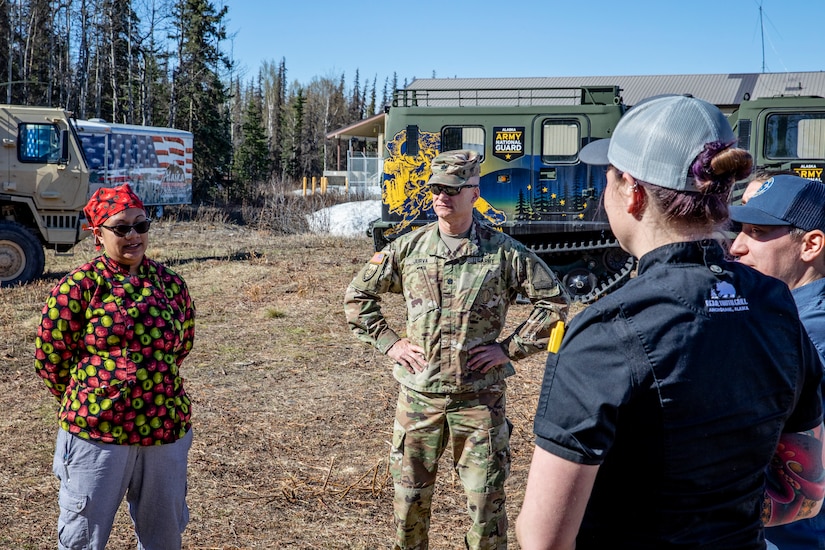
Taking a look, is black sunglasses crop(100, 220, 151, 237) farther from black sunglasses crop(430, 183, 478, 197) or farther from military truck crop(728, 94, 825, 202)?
military truck crop(728, 94, 825, 202)

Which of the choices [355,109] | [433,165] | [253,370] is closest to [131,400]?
[433,165]

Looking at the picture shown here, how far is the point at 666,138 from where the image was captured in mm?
1481

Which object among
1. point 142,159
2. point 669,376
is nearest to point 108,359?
point 669,376

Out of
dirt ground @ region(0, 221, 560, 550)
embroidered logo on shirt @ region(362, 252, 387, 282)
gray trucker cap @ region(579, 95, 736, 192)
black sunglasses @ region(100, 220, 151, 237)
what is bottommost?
dirt ground @ region(0, 221, 560, 550)

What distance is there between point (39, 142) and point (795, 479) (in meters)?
13.4

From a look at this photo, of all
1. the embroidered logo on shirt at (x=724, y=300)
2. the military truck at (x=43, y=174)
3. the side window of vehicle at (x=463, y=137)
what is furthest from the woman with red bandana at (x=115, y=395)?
the military truck at (x=43, y=174)

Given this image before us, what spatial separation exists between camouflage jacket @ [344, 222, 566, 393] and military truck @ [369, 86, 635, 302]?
295 inches

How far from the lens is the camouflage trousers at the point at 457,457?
335cm

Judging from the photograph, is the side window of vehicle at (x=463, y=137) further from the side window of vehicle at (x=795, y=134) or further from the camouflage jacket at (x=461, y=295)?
the camouflage jacket at (x=461, y=295)

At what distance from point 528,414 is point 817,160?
687 cm

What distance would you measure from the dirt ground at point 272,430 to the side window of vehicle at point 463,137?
2.47 metres

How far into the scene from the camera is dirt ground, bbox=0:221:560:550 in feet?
14.5

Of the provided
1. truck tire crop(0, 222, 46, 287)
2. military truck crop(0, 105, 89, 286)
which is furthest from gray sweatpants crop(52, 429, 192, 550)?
military truck crop(0, 105, 89, 286)

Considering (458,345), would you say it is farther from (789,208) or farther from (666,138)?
(666,138)
